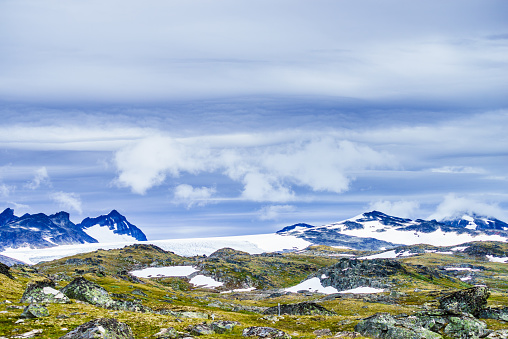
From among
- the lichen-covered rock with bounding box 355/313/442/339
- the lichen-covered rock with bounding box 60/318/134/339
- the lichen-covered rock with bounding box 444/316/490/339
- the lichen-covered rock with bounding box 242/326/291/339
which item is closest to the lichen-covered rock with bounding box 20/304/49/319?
the lichen-covered rock with bounding box 60/318/134/339

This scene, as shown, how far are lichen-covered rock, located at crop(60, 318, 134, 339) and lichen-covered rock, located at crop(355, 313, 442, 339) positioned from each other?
3616 centimetres

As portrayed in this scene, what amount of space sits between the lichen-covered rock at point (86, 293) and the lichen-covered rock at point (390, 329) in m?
42.7

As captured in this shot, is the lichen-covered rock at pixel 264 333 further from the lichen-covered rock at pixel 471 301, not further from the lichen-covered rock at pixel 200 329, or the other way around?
the lichen-covered rock at pixel 471 301

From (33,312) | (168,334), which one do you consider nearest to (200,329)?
(168,334)

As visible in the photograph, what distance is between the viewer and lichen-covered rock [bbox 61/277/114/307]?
210ft

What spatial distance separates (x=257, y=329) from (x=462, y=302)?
54083mm

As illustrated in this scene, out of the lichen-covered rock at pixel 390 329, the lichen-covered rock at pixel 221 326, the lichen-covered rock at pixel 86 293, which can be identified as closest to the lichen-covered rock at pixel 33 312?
the lichen-covered rock at pixel 221 326

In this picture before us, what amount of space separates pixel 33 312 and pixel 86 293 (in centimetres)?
2495

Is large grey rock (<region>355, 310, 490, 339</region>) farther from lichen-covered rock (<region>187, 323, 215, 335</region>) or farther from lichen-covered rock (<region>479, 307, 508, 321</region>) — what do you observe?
lichen-covered rock (<region>479, 307, 508, 321</region>)

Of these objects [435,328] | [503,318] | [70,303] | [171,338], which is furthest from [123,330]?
[503,318]

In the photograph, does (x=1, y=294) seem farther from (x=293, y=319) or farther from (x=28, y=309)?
(x=293, y=319)

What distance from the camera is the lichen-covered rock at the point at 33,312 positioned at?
40438 mm

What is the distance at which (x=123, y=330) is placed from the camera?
112 feet

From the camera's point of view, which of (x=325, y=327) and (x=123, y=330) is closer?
(x=123, y=330)
